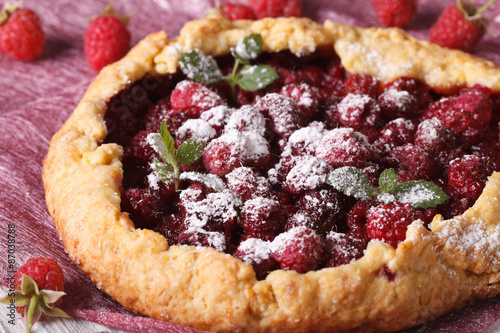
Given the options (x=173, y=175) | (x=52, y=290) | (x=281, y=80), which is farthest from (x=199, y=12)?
(x=52, y=290)

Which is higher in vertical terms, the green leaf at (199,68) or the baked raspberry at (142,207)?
the green leaf at (199,68)

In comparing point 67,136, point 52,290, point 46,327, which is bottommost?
point 46,327

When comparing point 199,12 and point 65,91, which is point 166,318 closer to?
point 65,91

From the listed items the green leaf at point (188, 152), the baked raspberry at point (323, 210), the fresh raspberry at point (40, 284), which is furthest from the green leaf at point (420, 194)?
the fresh raspberry at point (40, 284)

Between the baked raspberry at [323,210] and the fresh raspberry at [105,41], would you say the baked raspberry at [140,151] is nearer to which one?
the baked raspberry at [323,210]

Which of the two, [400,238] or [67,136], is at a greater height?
[67,136]

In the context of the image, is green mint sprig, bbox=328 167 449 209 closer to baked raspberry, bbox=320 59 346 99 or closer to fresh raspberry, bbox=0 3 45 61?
baked raspberry, bbox=320 59 346 99
